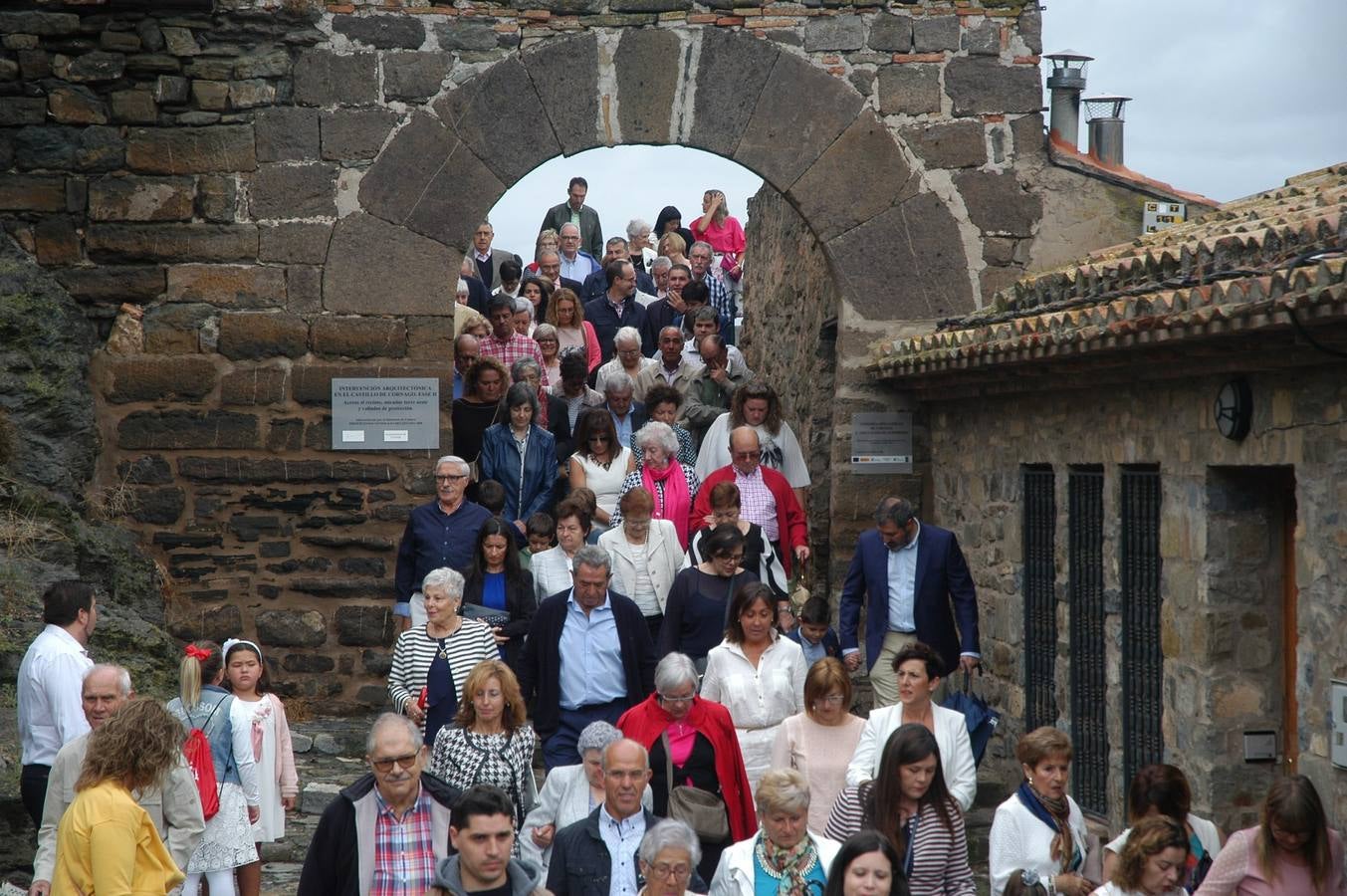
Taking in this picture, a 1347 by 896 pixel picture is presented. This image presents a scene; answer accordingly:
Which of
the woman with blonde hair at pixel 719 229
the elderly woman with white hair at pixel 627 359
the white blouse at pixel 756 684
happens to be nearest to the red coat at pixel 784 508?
the elderly woman with white hair at pixel 627 359

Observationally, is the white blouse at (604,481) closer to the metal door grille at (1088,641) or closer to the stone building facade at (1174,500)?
the stone building facade at (1174,500)

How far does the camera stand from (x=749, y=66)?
33.3 ft

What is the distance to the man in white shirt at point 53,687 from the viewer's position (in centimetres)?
632

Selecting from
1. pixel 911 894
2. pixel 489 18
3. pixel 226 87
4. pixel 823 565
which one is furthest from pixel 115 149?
pixel 911 894

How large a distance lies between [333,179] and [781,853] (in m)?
5.97

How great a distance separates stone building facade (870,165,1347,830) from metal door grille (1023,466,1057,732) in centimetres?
1

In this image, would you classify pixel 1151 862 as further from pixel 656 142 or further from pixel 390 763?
pixel 656 142

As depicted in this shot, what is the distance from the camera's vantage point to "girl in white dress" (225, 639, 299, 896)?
6.57m

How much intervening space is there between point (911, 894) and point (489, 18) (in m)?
6.17

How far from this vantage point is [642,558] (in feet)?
27.2

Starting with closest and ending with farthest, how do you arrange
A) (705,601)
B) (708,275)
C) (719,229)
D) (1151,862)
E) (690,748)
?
(1151,862), (690,748), (705,601), (708,275), (719,229)

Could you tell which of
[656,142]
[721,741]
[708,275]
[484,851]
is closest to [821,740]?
[721,741]

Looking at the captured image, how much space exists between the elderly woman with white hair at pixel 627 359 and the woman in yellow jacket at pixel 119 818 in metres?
5.82

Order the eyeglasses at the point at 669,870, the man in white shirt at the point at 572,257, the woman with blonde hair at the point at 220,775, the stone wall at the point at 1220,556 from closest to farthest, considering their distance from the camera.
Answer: the eyeglasses at the point at 669,870 < the stone wall at the point at 1220,556 < the woman with blonde hair at the point at 220,775 < the man in white shirt at the point at 572,257
